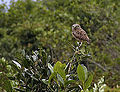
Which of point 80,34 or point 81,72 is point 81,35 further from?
point 81,72

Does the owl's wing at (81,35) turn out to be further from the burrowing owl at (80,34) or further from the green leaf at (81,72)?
the green leaf at (81,72)

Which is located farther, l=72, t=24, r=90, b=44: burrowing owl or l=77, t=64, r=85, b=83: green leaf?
l=72, t=24, r=90, b=44: burrowing owl

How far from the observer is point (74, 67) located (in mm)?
1829

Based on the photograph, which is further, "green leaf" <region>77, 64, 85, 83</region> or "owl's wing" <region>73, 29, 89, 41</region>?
"owl's wing" <region>73, 29, 89, 41</region>

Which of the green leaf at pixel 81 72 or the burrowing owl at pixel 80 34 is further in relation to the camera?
the burrowing owl at pixel 80 34

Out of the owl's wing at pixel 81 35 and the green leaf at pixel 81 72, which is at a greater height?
the owl's wing at pixel 81 35

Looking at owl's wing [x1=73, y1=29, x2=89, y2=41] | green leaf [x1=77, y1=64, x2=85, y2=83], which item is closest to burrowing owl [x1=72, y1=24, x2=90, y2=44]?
owl's wing [x1=73, y1=29, x2=89, y2=41]

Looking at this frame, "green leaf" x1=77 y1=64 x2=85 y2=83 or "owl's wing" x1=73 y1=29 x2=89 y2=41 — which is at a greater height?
"owl's wing" x1=73 y1=29 x2=89 y2=41

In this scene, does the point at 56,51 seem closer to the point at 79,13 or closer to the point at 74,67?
the point at 79,13

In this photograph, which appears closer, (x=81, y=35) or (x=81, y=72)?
(x=81, y=72)

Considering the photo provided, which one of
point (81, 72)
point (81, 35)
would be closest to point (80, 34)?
point (81, 35)

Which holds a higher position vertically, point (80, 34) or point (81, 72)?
point (80, 34)

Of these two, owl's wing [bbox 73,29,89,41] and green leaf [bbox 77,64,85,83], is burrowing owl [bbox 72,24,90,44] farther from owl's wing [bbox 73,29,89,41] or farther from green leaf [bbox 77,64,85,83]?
green leaf [bbox 77,64,85,83]

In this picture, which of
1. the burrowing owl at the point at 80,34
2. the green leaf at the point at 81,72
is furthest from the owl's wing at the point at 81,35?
the green leaf at the point at 81,72
